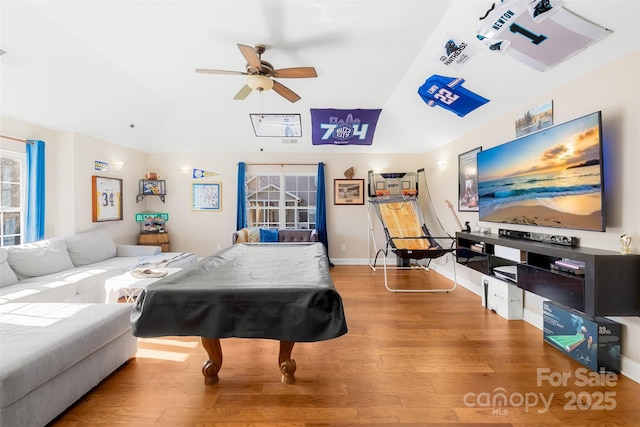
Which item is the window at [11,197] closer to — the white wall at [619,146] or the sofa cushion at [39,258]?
the sofa cushion at [39,258]

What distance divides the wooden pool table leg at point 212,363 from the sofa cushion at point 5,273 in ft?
8.26

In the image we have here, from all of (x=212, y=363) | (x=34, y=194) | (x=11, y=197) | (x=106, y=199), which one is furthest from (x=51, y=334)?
(x=106, y=199)

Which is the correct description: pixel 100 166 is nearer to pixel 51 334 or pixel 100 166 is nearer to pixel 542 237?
pixel 51 334

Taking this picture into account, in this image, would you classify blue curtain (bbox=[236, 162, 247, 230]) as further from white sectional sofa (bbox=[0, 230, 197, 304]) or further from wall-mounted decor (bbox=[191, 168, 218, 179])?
white sectional sofa (bbox=[0, 230, 197, 304])

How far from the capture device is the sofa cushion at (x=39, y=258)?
3152mm

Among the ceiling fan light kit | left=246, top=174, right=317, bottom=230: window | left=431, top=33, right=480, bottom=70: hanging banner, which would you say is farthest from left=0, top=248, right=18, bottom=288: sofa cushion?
left=431, top=33, right=480, bottom=70: hanging banner

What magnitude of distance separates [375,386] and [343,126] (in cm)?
413

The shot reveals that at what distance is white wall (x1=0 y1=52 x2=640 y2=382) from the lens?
205 cm

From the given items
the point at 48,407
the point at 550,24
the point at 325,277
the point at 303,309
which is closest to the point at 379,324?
the point at 325,277

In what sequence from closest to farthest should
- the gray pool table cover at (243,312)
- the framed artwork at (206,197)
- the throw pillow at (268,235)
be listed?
the gray pool table cover at (243,312)
the throw pillow at (268,235)
the framed artwork at (206,197)

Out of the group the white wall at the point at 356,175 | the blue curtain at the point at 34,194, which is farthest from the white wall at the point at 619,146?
the blue curtain at the point at 34,194

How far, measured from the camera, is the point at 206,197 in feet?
19.5

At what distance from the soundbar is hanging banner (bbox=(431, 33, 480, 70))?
1.81m

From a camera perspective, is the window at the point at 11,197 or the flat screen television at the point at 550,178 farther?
the window at the point at 11,197
